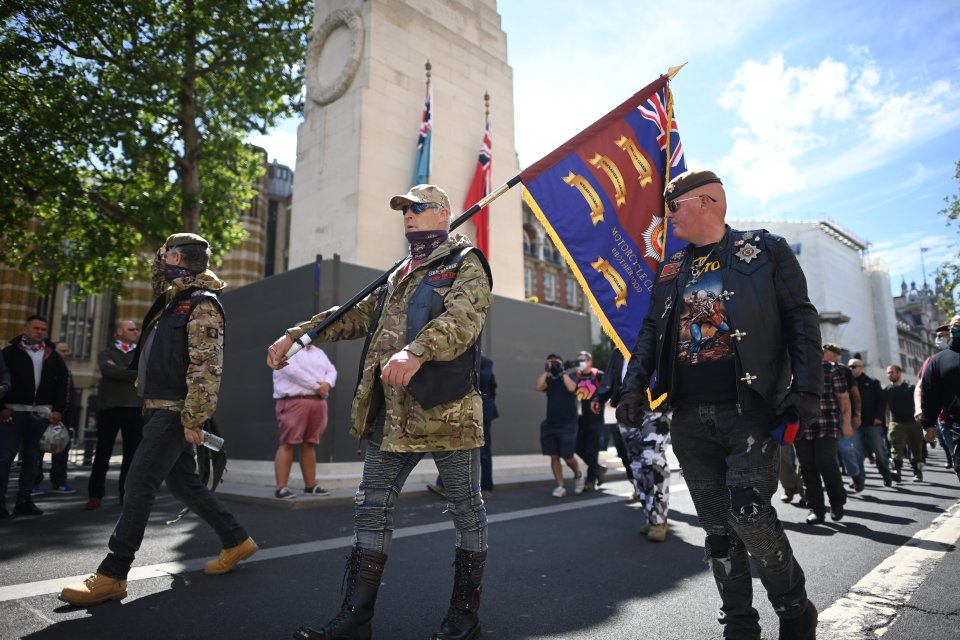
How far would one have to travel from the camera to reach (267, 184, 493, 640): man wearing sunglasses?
253 centimetres

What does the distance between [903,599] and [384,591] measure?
2.86 m

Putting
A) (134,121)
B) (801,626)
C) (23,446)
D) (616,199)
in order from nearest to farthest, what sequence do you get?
(801,626), (616,199), (23,446), (134,121)

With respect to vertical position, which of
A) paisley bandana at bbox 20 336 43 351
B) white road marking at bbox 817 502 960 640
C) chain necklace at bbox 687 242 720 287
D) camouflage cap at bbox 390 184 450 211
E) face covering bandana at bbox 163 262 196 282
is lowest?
white road marking at bbox 817 502 960 640

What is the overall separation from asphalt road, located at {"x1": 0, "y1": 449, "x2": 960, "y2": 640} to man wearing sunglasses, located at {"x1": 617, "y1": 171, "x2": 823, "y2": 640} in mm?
620

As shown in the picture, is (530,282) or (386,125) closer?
(386,125)

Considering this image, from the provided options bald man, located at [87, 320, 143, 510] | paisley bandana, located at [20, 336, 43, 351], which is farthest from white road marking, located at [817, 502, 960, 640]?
paisley bandana, located at [20, 336, 43, 351]

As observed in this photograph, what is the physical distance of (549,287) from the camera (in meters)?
50.7

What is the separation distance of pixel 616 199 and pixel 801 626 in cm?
325

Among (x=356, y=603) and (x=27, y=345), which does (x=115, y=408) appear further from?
(x=356, y=603)

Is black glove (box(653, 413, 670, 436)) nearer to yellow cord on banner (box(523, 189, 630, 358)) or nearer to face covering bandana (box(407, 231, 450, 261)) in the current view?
yellow cord on banner (box(523, 189, 630, 358))

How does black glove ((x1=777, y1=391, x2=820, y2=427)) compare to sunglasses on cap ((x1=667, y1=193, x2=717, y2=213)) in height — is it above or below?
below

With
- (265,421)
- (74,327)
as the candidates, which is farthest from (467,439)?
(74,327)

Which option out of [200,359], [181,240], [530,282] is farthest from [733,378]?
[530,282]

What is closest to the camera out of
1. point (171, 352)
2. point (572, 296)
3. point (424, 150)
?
point (171, 352)
